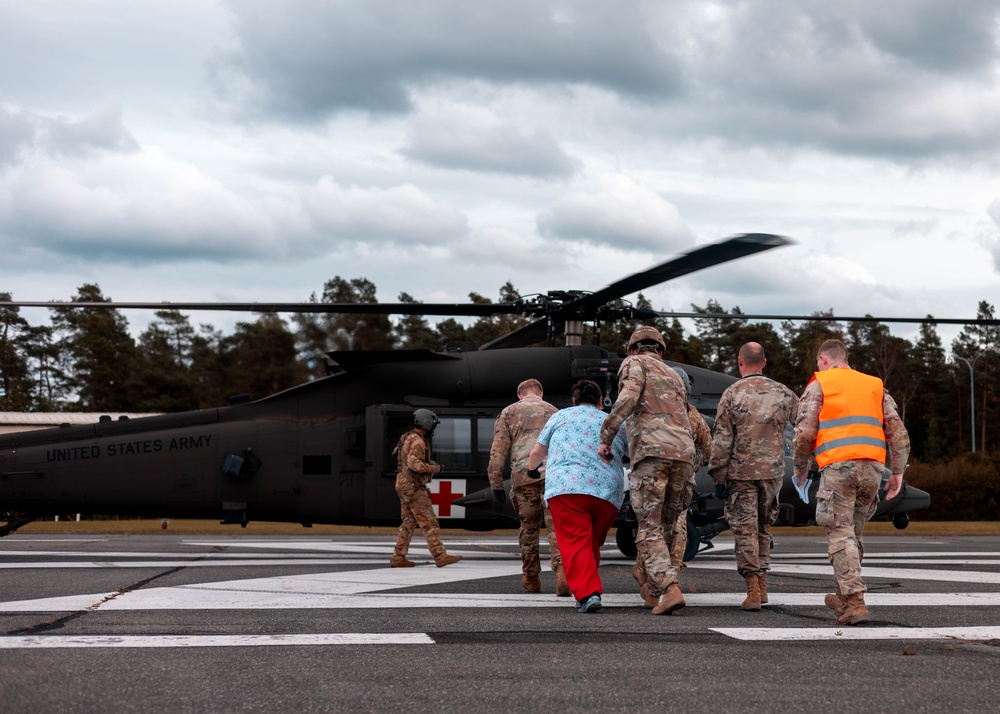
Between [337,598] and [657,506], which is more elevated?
[657,506]

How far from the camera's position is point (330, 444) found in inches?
505

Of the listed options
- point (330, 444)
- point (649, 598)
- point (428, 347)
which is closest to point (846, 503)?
point (649, 598)

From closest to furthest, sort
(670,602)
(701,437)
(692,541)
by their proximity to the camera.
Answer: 1. (670,602)
2. (701,437)
3. (692,541)

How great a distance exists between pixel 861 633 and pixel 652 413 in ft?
6.96

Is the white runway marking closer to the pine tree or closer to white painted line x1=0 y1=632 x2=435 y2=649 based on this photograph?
white painted line x1=0 y1=632 x2=435 y2=649

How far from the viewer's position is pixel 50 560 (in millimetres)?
11453

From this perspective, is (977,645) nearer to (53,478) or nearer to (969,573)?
(969,573)

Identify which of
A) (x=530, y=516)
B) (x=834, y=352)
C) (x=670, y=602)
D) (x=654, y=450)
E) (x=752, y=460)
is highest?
(x=834, y=352)

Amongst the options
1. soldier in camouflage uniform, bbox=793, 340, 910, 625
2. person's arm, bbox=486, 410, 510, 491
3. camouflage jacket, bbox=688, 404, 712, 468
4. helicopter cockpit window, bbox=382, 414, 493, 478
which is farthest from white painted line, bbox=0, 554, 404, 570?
soldier in camouflage uniform, bbox=793, 340, 910, 625

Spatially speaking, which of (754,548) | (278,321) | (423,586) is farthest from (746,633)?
(278,321)

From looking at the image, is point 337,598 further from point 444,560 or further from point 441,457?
point 441,457

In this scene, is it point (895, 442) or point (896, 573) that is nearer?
point (895, 442)

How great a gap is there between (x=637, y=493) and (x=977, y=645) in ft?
8.10

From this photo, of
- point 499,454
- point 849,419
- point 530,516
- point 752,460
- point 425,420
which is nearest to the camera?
point 849,419
